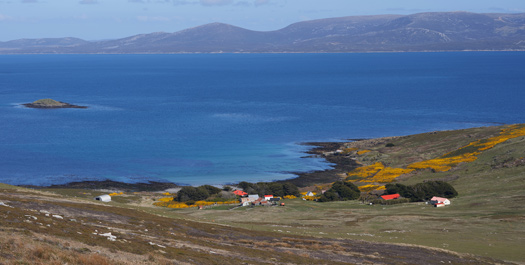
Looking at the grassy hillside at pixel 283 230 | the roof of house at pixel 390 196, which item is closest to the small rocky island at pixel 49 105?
the grassy hillside at pixel 283 230

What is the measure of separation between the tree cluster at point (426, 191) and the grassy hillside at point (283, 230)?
72.1 inches

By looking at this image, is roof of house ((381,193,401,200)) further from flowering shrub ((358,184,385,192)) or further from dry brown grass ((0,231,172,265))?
dry brown grass ((0,231,172,265))

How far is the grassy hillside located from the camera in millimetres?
21547

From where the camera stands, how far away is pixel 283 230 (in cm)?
3775

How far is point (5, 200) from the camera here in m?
30.7

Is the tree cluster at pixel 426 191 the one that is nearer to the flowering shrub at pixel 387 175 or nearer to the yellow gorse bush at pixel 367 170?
the flowering shrub at pixel 387 175

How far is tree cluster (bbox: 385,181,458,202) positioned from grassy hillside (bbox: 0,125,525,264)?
72.1 inches

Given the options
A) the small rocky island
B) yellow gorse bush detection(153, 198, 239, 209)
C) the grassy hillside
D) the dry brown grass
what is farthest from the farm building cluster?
the small rocky island

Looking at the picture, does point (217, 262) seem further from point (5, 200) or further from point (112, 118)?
point (112, 118)

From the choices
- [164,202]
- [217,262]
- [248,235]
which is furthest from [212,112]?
[217,262]

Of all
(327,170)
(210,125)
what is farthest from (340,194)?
(210,125)

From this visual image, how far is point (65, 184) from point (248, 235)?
147 ft

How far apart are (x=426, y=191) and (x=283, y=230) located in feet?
73.2

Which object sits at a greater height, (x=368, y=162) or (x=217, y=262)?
(x=217, y=262)
